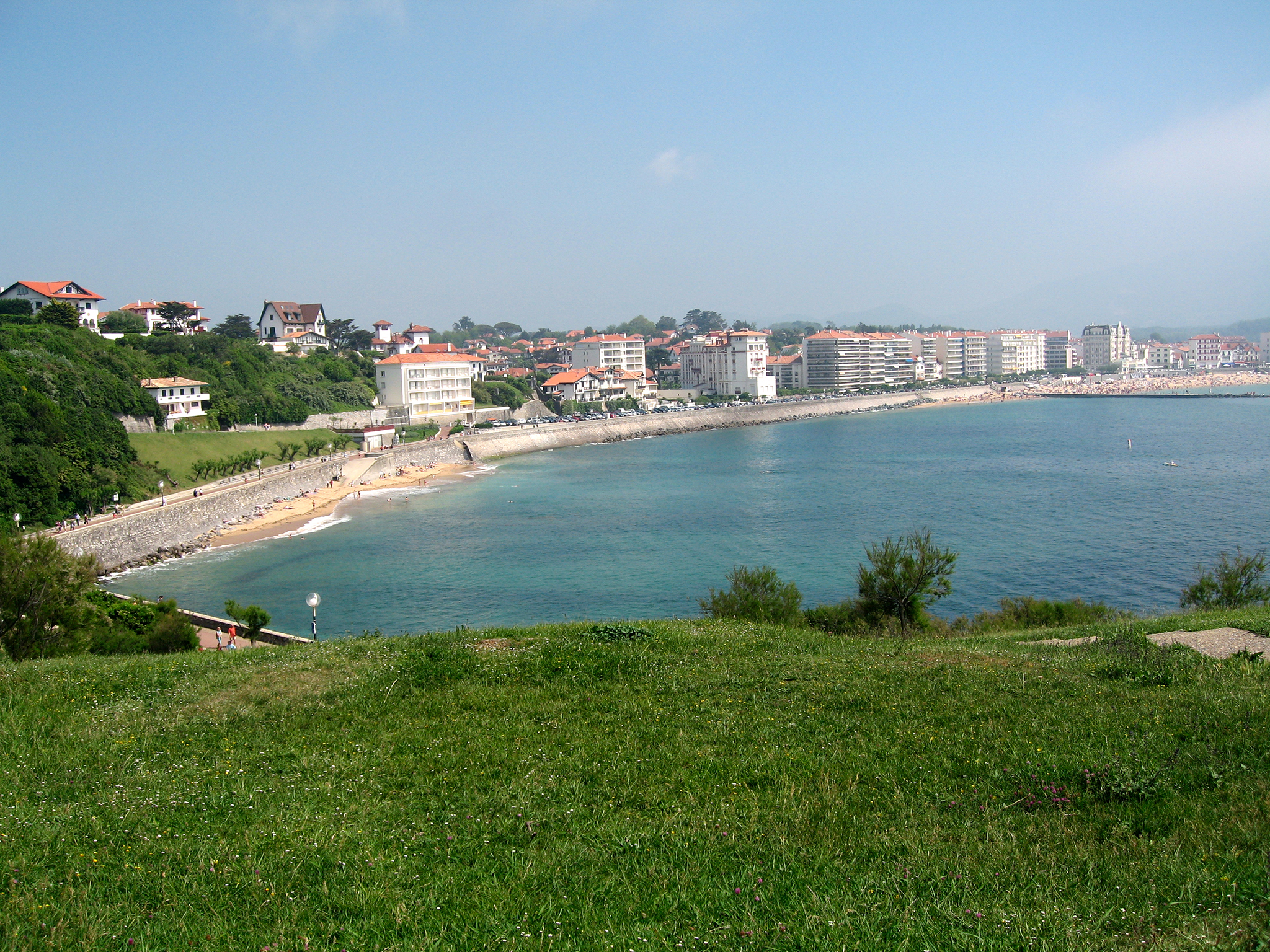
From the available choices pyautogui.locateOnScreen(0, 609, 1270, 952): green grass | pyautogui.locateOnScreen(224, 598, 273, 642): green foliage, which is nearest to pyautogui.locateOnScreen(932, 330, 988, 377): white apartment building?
pyautogui.locateOnScreen(224, 598, 273, 642): green foliage

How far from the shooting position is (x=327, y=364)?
6669cm

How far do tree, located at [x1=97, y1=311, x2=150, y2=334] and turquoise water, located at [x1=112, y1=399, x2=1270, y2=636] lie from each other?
3010 cm

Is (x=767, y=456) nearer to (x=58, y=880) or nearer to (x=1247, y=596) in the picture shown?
(x=1247, y=596)

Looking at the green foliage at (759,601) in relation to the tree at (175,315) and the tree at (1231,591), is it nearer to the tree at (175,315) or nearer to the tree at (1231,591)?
the tree at (1231,591)

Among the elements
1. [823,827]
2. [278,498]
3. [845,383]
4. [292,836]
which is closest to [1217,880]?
[823,827]

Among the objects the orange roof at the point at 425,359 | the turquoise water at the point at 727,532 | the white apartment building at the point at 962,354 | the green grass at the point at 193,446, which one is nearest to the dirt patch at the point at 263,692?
the turquoise water at the point at 727,532

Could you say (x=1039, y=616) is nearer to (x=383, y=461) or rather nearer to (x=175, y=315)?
(x=383, y=461)

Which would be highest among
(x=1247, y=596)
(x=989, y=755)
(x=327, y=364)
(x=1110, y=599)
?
(x=327, y=364)

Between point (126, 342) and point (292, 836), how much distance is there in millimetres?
60155

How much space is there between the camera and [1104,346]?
169 metres

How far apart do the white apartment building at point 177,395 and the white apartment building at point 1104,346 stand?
550 ft

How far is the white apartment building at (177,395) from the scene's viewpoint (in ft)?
150

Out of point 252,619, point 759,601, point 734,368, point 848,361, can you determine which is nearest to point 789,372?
point 848,361

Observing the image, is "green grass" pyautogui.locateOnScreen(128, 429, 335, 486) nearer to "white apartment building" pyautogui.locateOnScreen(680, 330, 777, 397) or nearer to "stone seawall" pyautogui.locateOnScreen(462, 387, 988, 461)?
"stone seawall" pyautogui.locateOnScreen(462, 387, 988, 461)
